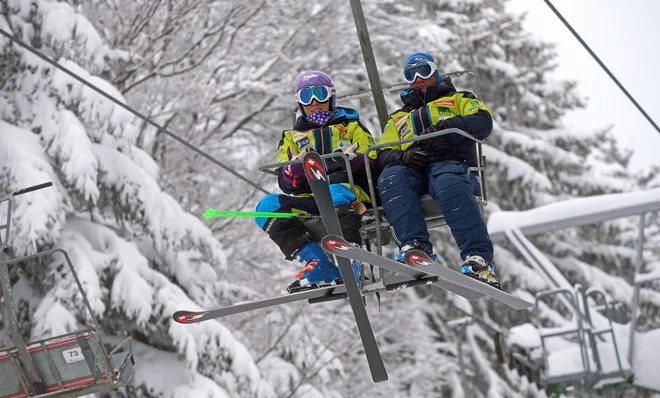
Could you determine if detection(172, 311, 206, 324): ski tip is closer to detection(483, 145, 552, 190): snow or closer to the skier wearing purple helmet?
the skier wearing purple helmet

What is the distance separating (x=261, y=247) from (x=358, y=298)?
10.6 m

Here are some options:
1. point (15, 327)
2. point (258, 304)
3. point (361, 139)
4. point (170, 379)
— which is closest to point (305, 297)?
point (258, 304)

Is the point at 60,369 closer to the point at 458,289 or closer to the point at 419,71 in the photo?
the point at 458,289

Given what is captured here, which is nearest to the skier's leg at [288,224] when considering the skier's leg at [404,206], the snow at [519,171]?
the skier's leg at [404,206]

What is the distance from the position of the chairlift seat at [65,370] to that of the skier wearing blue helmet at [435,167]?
2293 mm

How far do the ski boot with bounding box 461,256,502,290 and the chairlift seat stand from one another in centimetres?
255

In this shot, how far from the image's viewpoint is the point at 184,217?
9523mm

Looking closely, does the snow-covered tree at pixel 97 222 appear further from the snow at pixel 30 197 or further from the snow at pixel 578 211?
the snow at pixel 578 211

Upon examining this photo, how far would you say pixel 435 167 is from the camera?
511cm

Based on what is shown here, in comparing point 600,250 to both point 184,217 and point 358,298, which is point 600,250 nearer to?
point 184,217

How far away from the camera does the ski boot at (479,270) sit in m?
4.66

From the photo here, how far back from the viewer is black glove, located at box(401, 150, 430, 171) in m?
5.11

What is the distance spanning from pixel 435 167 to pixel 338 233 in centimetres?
85

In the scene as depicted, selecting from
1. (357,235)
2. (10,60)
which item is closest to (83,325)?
(10,60)
